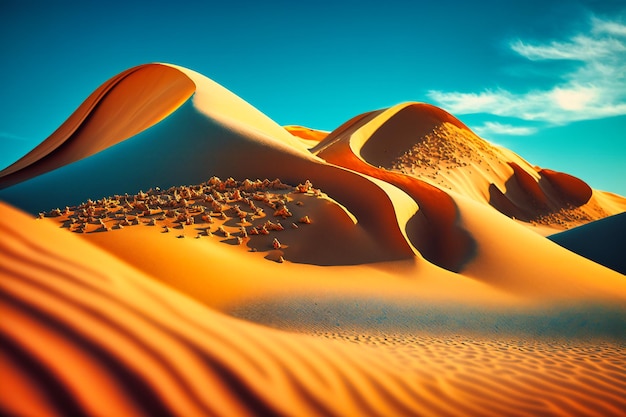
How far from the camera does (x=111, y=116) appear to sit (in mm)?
14648

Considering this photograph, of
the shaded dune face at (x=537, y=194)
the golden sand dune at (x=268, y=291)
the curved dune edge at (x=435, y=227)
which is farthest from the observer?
the shaded dune face at (x=537, y=194)

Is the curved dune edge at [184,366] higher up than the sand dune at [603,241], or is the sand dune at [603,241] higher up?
the sand dune at [603,241]

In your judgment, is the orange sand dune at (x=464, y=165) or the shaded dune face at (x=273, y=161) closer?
the shaded dune face at (x=273, y=161)

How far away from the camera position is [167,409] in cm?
173

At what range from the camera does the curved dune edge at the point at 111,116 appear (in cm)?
1234

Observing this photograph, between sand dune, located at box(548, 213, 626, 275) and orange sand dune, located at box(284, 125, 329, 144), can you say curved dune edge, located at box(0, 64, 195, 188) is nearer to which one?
sand dune, located at box(548, 213, 626, 275)

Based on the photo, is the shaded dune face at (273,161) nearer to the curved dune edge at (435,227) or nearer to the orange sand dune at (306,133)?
the curved dune edge at (435,227)

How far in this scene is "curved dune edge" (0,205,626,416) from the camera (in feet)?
5.56

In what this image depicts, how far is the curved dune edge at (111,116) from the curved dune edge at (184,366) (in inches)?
389

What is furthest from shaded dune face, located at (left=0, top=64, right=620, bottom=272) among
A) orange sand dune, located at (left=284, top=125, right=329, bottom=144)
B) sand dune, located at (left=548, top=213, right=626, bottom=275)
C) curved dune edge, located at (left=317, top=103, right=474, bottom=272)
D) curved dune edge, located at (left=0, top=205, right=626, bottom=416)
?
orange sand dune, located at (left=284, top=125, right=329, bottom=144)

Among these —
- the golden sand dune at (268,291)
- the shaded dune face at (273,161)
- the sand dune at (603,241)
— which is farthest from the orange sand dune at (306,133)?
the sand dune at (603,241)

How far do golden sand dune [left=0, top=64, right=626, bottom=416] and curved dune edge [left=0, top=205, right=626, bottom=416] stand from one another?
0.01 metres

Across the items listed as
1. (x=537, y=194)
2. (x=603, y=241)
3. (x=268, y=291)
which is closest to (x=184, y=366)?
(x=268, y=291)

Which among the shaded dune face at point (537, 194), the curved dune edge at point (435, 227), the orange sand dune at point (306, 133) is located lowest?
the curved dune edge at point (435, 227)
